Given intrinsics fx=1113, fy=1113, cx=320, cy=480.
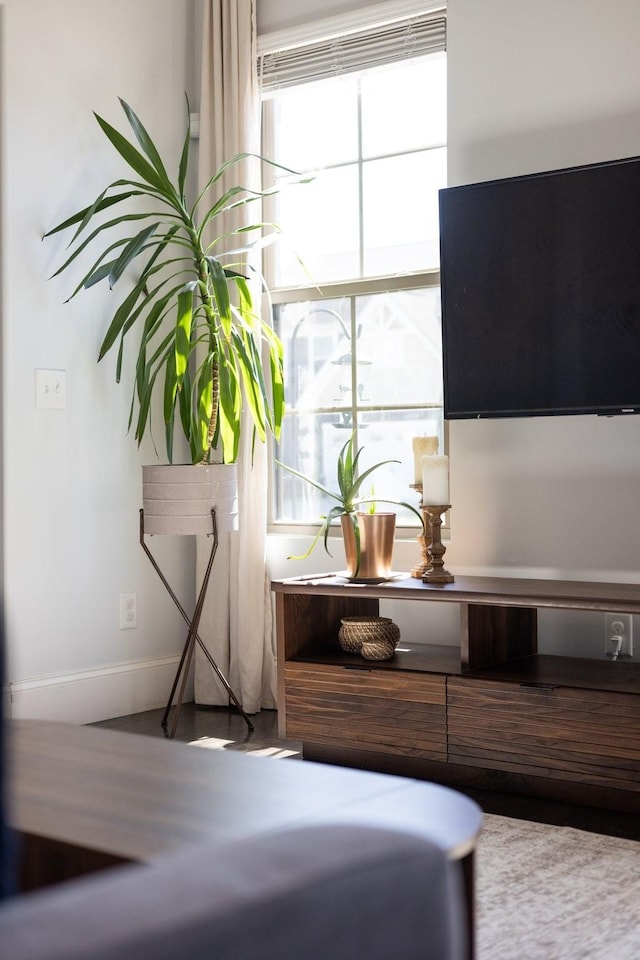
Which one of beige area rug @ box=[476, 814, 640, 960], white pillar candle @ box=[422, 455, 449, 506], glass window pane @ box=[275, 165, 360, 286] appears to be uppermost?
glass window pane @ box=[275, 165, 360, 286]

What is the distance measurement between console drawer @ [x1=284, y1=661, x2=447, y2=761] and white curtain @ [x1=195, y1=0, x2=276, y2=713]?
0.70 m

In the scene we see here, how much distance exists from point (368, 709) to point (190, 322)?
1.35m

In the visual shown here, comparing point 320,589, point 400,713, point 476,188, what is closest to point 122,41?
point 476,188

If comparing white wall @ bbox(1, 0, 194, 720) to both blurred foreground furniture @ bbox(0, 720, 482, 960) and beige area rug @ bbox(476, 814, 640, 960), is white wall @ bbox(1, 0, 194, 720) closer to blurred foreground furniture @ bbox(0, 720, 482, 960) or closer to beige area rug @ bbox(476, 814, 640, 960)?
beige area rug @ bbox(476, 814, 640, 960)

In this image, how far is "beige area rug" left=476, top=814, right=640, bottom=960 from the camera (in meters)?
1.91

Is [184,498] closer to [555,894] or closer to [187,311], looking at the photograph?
[187,311]

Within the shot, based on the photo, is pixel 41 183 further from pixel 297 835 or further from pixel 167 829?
pixel 297 835

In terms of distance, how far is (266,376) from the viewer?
4008mm

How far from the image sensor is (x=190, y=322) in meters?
3.55

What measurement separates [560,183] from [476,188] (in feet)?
0.87

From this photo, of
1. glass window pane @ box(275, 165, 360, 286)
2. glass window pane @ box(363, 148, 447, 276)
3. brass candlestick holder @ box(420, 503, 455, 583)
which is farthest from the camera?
glass window pane @ box(275, 165, 360, 286)

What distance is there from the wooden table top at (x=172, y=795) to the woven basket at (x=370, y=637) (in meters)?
1.66

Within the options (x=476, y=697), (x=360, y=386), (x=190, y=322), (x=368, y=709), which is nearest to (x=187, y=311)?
(x=190, y=322)

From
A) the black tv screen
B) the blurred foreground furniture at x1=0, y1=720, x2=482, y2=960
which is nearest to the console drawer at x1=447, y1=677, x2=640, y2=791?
the black tv screen
